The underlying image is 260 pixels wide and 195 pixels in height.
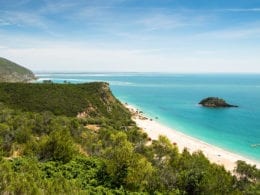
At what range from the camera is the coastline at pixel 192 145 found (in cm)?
5387

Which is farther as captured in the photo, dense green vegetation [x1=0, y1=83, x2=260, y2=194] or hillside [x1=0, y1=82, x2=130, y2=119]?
hillside [x1=0, y1=82, x2=130, y2=119]

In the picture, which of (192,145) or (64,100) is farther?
(64,100)

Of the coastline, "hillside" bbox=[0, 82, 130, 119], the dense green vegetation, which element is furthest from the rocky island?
the dense green vegetation

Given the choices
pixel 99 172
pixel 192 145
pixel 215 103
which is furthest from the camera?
pixel 215 103

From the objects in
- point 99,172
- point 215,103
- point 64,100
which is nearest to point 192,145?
point 64,100

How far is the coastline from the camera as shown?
53872mm

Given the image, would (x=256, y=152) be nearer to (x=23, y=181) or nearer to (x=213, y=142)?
(x=213, y=142)

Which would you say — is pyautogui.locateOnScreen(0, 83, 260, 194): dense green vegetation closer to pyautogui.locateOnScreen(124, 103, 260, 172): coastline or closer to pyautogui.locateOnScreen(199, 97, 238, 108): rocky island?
pyautogui.locateOnScreen(124, 103, 260, 172): coastline

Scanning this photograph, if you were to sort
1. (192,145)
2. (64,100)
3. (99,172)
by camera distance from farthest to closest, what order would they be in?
(64,100) < (192,145) < (99,172)

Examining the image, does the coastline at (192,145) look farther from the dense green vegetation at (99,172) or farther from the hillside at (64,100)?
the dense green vegetation at (99,172)

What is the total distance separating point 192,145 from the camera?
6444 centimetres

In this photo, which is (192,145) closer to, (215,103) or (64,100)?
(64,100)

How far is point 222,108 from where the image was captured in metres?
122

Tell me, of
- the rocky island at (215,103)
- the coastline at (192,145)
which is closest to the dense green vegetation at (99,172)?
the coastline at (192,145)
